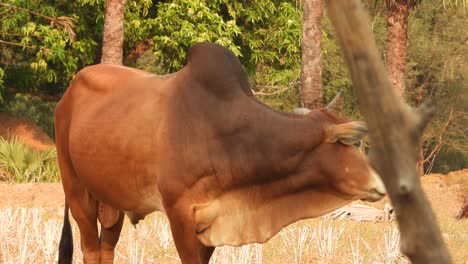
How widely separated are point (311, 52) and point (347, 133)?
920cm

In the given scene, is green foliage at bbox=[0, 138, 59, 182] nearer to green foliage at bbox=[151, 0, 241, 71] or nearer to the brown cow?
green foliage at bbox=[151, 0, 241, 71]

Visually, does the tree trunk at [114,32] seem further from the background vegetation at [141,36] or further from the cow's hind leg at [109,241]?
the cow's hind leg at [109,241]

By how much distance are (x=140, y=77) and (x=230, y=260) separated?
1814 millimetres

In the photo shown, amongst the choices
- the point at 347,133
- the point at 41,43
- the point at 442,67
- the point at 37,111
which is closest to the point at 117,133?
the point at 347,133

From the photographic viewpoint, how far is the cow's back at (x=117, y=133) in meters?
6.06

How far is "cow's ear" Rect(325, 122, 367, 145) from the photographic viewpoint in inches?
217

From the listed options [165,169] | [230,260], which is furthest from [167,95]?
[230,260]

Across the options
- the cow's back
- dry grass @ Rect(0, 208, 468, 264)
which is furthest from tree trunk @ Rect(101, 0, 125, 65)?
the cow's back

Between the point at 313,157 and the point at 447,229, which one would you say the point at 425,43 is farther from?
the point at 313,157

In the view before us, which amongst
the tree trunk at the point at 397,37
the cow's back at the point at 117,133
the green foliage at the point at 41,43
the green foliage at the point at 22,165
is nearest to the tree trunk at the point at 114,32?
the green foliage at the point at 41,43

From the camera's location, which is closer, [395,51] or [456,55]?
[395,51]

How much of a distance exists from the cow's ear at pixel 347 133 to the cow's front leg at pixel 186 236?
2.84ft

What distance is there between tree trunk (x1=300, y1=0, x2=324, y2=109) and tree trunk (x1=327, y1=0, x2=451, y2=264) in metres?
13.0

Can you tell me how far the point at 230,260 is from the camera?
7.83m
